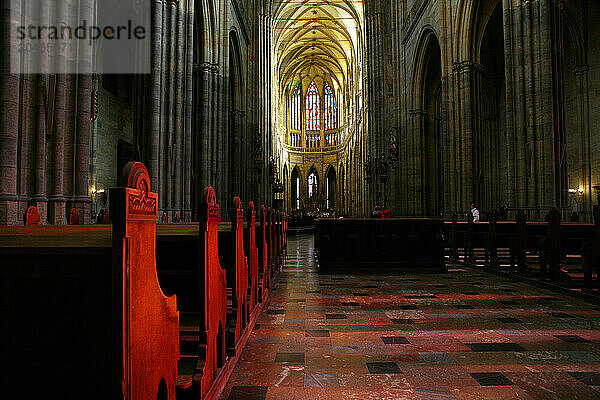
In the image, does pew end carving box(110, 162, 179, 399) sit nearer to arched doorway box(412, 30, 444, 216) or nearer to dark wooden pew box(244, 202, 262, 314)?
dark wooden pew box(244, 202, 262, 314)

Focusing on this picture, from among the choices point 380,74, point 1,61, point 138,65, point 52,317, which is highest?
point 380,74

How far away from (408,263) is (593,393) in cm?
587

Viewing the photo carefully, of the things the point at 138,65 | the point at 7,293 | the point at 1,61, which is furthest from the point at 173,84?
the point at 7,293

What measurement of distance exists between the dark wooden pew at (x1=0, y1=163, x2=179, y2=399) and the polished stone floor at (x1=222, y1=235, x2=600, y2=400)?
131 cm

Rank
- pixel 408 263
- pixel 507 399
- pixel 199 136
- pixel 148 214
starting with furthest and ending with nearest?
1. pixel 199 136
2. pixel 408 263
3. pixel 507 399
4. pixel 148 214

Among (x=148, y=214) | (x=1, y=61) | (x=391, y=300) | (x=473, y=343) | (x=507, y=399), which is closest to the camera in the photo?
(x=148, y=214)

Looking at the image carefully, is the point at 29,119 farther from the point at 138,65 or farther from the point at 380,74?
the point at 380,74

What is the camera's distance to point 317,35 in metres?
42.7

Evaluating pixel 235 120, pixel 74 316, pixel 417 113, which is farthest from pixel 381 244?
pixel 235 120

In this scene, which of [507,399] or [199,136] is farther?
[199,136]

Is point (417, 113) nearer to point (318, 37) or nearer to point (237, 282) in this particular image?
point (237, 282)

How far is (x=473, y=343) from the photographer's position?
11.7 ft

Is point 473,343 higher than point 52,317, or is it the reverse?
point 52,317

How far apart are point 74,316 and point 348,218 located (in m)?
8.83
